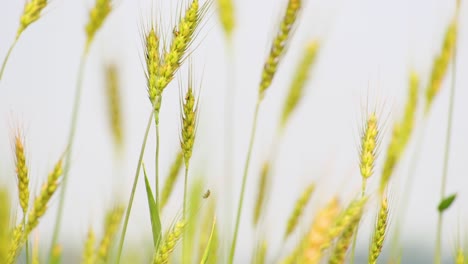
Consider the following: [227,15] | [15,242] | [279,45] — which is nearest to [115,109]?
[227,15]

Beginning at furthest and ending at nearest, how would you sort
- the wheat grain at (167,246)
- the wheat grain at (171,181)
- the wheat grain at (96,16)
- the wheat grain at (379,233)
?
the wheat grain at (171,181), the wheat grain at (96,16), the wheat grain at (379,233), the wheat grain at (167,246)

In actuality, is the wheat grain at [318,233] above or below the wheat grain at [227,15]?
below

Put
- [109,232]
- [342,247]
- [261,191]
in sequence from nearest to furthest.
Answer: [342,247] → [109,232] → [261,191]

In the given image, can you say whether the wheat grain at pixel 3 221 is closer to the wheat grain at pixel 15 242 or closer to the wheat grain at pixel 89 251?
the wheat grain at pixel 15 242

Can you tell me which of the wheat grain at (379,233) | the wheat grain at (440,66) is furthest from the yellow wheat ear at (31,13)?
the wheat grain at (440,66)

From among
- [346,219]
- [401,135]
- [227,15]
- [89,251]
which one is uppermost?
[227,15]

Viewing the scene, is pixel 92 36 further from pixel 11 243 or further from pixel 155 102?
pixel 11 243

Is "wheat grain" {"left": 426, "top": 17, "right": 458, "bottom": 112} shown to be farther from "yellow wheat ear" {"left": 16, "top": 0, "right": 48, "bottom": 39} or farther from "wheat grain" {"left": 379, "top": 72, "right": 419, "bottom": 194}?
"yellow wheat ear" {"left": 16, "top": 0, "right": 48, "bottom": 39}

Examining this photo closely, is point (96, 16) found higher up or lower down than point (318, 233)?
higher up

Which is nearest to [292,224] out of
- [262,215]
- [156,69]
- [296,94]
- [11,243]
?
[262,215]

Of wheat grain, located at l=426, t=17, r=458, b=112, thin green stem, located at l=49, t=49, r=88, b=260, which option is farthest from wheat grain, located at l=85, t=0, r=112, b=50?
wheat grain, located at l=426, t=17, r=458, b=112

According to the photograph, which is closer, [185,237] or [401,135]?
[185,237]

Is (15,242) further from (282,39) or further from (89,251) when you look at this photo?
(282,39)
